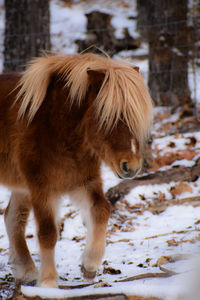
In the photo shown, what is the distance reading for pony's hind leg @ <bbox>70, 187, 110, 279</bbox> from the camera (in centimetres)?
314

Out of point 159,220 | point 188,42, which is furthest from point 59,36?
point 159,220

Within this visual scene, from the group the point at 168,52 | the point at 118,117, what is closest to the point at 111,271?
the point at 118,117

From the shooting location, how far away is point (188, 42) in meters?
8.33

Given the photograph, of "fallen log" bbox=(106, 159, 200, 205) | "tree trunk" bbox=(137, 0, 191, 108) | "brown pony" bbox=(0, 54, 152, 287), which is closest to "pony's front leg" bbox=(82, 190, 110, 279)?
"brown pony" bbox=(0, 54, 152, 287)

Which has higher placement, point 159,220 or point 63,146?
point 63,146

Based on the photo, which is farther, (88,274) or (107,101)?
(88,274)

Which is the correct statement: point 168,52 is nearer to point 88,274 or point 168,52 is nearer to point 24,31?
point 24,31

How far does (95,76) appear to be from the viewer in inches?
124

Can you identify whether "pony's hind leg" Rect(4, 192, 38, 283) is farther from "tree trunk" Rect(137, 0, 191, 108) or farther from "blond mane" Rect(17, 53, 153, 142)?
"tree trunk" Rect(137, 0, 191, 108)

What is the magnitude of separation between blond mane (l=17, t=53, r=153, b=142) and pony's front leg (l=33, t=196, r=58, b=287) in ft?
2.13

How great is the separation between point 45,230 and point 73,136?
716 millimetres

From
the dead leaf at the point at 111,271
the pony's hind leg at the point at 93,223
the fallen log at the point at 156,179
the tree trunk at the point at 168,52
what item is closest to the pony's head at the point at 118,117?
the pony's hind leg at the point at 93,223

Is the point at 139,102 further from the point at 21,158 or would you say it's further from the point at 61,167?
the point at 21,158

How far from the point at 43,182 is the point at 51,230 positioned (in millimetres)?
354
